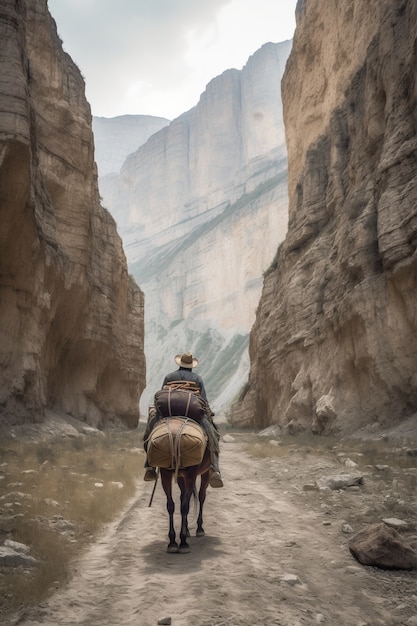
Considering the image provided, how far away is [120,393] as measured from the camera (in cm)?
3228

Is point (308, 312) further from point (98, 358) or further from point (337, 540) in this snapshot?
point (337, 540)

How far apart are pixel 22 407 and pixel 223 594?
48.8 feet

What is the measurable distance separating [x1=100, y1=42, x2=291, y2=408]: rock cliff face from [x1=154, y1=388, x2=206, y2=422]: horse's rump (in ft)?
210

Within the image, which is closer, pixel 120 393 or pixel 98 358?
pixel 98 358

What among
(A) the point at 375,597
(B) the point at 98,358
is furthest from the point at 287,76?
(A) the point at 375,597

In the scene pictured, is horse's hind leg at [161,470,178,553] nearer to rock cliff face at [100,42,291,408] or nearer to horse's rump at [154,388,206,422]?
horse's rump at [154,388,206,422]

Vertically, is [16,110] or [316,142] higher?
[316,142]

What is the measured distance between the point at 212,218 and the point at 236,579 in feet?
365

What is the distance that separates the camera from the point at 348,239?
1977cm

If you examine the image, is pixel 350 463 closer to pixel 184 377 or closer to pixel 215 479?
pixel 215 479

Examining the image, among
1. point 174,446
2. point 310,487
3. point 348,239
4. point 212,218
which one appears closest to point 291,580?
point 174,446

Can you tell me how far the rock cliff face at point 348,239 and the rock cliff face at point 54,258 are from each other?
10038 mm

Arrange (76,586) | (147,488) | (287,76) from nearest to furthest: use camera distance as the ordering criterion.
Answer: (76,586) → (147,488) → (287,76)

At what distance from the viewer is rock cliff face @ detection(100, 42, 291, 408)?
279ft
